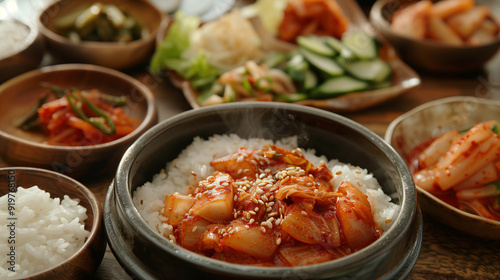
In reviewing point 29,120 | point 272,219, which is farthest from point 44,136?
point 272,219

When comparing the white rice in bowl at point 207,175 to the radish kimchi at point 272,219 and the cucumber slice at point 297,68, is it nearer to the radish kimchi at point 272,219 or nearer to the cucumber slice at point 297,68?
the radish kimchi at point 272,219

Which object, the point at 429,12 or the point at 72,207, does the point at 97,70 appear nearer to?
the point at 72,207

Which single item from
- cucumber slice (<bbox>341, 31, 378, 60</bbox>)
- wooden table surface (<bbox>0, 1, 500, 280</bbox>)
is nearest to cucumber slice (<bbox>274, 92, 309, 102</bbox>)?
wooden table surface (<bbox>0, 1, 500, 280</bbox>)

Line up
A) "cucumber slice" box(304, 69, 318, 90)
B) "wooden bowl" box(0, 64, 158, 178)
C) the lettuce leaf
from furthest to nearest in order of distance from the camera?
1. the lettuce leaf
2. "cucumber slice" box(304, 69, 318, 90)
3. "wooden bowl" box(0, 64, 158, 178)

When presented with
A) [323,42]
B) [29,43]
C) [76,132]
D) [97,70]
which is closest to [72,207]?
[76,132]

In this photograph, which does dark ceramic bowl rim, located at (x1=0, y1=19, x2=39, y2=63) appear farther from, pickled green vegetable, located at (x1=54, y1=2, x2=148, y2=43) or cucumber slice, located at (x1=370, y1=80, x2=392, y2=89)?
cucumber slice, located at (x1=370, y1=80, x2=392, y2=89)
